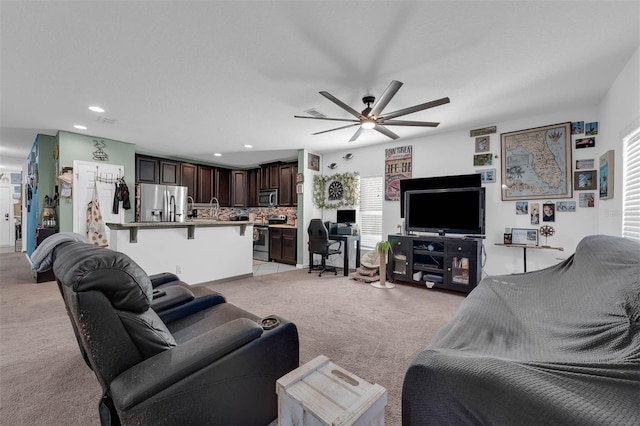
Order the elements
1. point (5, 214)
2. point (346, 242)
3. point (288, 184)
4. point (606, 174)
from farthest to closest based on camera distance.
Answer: point (5, 214)
point (288, 184)
point (346, 242)
point (606, 174)

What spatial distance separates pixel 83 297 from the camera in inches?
37.0

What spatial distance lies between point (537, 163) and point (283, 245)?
188 inches

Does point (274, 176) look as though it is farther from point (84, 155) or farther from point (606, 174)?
point (606, 174)

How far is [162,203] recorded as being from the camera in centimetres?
591

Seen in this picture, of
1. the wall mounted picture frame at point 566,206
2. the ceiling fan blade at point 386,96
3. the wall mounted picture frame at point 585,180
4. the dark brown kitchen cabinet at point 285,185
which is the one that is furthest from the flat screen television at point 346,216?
the wall mounted picture frame at point 585,180

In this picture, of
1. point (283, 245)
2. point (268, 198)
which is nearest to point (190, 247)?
point (283, 245)

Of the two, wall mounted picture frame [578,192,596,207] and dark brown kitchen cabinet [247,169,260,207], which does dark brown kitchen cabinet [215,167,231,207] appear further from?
wall mounted picture frame [578,192,596,207]

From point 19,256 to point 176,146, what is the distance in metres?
5.13

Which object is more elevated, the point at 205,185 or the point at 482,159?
the point at 482,159

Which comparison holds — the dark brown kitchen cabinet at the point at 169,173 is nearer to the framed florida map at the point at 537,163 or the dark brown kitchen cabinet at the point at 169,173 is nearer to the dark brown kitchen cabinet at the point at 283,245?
the dark brown kitchen cabinet at the point at 283,245

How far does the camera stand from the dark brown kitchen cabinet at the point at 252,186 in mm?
7496

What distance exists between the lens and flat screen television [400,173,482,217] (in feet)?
13.7

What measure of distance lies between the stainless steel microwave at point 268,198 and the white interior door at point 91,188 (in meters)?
3.00

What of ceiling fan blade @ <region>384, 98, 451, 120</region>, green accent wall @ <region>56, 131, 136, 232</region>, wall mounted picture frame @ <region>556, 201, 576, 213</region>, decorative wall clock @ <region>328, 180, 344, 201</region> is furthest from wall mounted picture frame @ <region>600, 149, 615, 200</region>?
green accent wall @ <region>56, 131, 136, 232</region>
